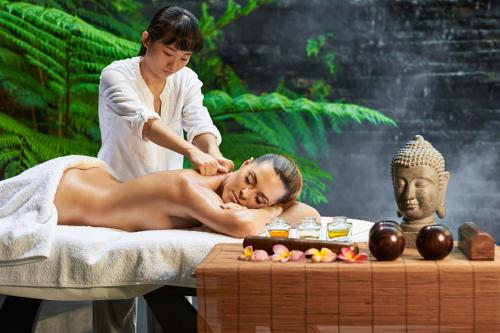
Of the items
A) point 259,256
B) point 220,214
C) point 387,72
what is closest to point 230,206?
point 220,214

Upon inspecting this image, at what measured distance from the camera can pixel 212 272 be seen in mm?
1472

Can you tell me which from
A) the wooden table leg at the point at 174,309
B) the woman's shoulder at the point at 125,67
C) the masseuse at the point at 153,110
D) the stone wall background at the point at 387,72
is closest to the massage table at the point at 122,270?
the wooden table leg at the point at 174,309

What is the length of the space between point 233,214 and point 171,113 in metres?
0.84

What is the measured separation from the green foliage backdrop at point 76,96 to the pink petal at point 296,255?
114 inches

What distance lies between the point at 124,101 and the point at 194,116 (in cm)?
30

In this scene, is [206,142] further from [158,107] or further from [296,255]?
[296,255]

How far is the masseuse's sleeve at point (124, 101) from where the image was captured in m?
2.31

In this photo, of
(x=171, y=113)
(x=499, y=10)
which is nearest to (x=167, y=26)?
(x=171, y=113)

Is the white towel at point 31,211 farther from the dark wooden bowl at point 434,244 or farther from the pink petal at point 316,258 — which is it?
the dark wooden bowl at point 434,244

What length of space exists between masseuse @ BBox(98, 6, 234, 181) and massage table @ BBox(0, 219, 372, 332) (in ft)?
1.31

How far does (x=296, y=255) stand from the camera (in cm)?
154

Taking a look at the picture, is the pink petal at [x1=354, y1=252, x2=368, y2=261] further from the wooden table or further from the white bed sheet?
the white bed sheet

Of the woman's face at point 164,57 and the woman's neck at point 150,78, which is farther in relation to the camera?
the woman's neck at point 150,78

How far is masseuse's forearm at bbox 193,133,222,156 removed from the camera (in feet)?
8.12
